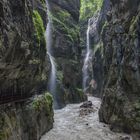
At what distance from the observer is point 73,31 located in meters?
49.4

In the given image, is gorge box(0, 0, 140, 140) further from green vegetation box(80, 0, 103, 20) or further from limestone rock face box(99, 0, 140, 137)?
green vegetation box(80, 0, 103, 20)

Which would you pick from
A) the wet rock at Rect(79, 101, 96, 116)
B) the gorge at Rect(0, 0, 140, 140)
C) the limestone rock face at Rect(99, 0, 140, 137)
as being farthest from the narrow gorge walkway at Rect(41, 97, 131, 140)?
the limestone rock face at Rect(99, 0, 140, 137)

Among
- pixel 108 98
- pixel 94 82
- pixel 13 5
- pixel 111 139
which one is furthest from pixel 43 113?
pixel 94 82

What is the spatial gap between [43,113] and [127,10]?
562 inches

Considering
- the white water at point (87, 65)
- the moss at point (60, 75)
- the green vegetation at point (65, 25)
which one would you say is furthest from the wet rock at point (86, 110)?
the white water at point (87, 65)

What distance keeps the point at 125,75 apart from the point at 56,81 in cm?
1693

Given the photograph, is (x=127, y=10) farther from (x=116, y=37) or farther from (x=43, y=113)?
(x=43, y=113)

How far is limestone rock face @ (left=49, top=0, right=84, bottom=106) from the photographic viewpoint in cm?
4262

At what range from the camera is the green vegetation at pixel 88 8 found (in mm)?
77750

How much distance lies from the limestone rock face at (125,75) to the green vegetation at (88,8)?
46.5 metres

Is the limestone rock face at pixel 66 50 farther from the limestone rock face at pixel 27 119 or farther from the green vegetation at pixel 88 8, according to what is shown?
the green vegetation at pixel 88 8

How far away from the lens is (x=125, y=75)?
2438 centimetres

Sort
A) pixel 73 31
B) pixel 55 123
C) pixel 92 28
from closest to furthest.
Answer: pixel 55 123, pixel 73 31, pixel 92 28

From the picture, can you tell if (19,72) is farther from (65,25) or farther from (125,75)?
(65,25)
